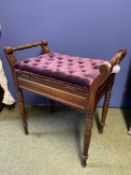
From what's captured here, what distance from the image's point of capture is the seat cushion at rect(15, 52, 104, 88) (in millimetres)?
867

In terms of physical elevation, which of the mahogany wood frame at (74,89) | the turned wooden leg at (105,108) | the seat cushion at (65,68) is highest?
the seat cushion at (65,68)

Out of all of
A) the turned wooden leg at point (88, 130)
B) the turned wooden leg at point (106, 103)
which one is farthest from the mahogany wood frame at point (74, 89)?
the turned wooden leg at point (106, 103)

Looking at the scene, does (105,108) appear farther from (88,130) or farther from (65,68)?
(65,68)

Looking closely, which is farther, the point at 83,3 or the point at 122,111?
the point at 122,111

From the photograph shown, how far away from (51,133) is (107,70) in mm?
792

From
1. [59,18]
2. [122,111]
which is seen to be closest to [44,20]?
[59,18]

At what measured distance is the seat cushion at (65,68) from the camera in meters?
0.87

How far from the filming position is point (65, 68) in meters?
0.97

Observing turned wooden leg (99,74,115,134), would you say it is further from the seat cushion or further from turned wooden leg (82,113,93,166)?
turned wooden leg (82,113,93,166)

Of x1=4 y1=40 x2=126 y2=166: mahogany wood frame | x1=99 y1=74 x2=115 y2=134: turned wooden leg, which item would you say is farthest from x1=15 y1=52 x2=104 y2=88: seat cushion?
x1=99 y1=74 x2=115 y2=134: turned wooden leg

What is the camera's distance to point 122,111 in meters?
1.59

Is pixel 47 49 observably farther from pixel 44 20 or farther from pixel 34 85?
pixel 34 85

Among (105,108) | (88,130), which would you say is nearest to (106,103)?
(105,108)

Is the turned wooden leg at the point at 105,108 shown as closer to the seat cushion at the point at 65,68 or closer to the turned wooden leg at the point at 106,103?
the turned wooden leg at the point at 106,103
